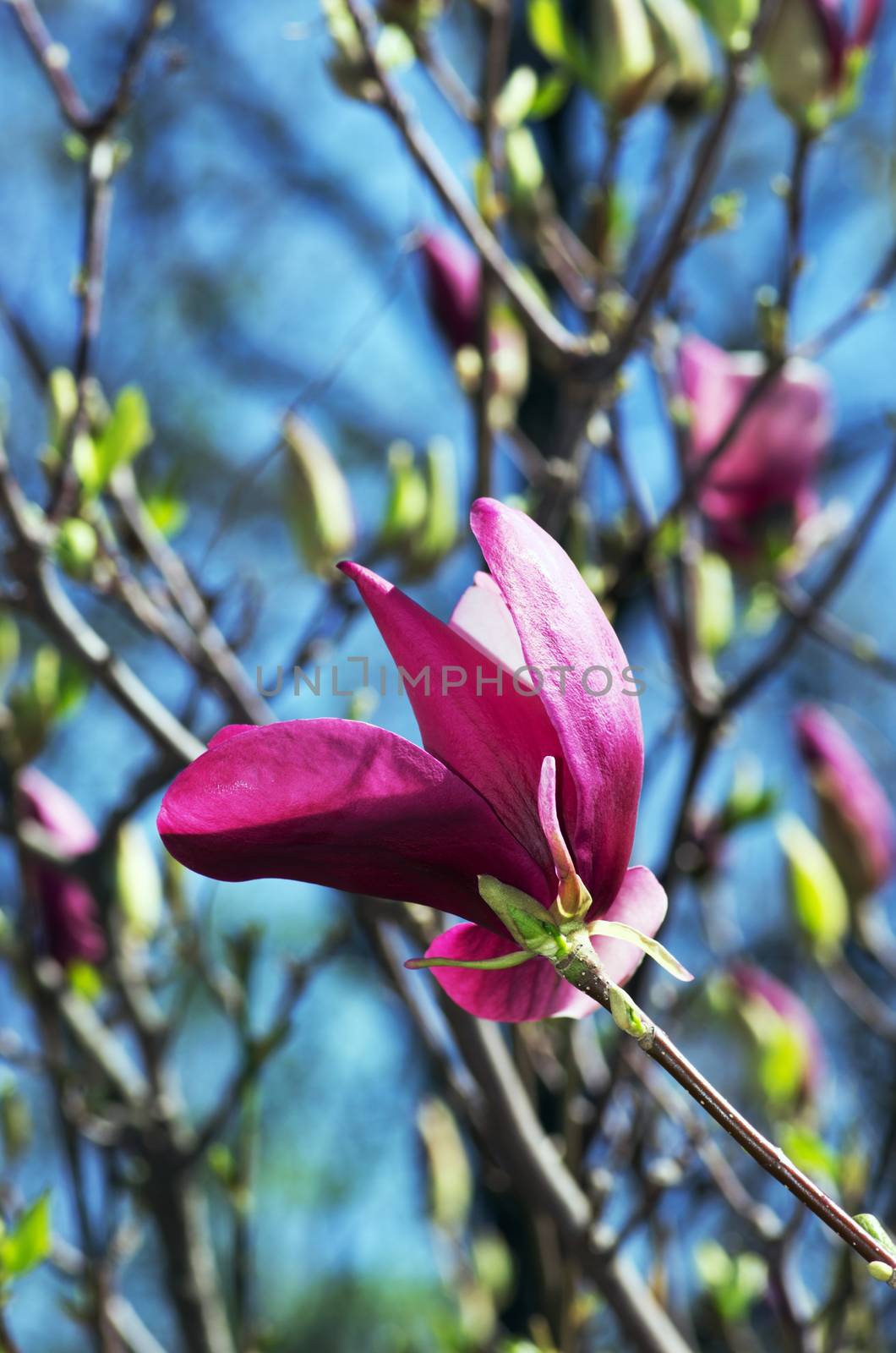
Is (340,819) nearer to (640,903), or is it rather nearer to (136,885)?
(640,903)

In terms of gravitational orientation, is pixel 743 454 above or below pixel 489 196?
below

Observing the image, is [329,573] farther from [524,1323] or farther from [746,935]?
[746,935]

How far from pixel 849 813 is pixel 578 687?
48cm

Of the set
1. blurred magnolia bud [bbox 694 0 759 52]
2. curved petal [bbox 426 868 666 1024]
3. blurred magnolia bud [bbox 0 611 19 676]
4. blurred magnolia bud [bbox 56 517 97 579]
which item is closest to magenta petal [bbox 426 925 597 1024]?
curved petal [bbox 426 868 666 1024]

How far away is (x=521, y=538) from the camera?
1.04 ft

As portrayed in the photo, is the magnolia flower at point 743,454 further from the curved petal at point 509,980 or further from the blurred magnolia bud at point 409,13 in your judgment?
the curved petal at point 509,980

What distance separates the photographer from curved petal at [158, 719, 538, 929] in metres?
0.31

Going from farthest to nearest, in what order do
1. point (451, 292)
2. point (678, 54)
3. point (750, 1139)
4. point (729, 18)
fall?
point (451, 292), point (678, 54), point (729, 18), point (750, 1139)

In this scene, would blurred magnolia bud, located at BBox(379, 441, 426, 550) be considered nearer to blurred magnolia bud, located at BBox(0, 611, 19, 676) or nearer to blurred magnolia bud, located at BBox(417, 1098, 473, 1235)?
blurred magnolia bud, located at BBox(0, 611, 19, 676)

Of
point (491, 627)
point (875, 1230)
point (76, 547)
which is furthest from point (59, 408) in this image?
point (875, 1230)

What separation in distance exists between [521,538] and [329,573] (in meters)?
0.48

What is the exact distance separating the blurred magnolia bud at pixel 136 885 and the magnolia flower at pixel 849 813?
359 mm

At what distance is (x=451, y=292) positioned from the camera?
0.83m

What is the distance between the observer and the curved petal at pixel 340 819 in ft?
1.01
